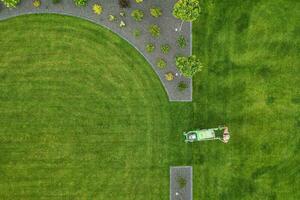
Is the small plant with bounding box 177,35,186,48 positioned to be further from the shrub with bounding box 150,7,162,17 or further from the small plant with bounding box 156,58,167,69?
the shrub with bounding box 150,7,162,17

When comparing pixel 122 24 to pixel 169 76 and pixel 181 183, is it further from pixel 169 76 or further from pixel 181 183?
pixel 181 183

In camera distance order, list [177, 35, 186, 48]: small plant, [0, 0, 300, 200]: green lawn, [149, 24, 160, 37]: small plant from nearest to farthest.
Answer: [0, 0, 300, 200]: green lawn
[149, 24, 160, 37]: small plant
[177, 35, 186, 48]: small plant

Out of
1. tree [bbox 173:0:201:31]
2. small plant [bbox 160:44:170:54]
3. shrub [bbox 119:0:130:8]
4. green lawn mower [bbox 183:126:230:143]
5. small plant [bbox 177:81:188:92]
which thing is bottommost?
green lawn mower [bbox 183:126:230:143]

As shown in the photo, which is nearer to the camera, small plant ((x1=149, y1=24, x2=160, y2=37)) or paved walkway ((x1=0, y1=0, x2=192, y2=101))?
small plant ((x1=149, y1=24, x2=160, y2=37))

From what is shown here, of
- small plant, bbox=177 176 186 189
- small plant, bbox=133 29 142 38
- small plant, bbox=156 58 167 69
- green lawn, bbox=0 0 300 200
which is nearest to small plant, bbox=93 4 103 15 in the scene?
green lawn, bbox=0 0 300 200

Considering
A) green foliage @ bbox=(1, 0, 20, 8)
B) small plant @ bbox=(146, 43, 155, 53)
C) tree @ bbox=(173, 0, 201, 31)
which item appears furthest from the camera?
small plant @ bbox=(146, 43, 155, 53)

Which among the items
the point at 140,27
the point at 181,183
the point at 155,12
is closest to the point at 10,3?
the point at 140,27

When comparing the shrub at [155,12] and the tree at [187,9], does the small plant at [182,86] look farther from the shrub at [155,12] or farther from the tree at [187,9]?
the shrub at [155,12]

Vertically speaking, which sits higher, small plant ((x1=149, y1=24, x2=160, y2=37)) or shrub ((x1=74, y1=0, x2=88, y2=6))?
shrub ((x1=74, y1=0, x2=88, y2=6))
